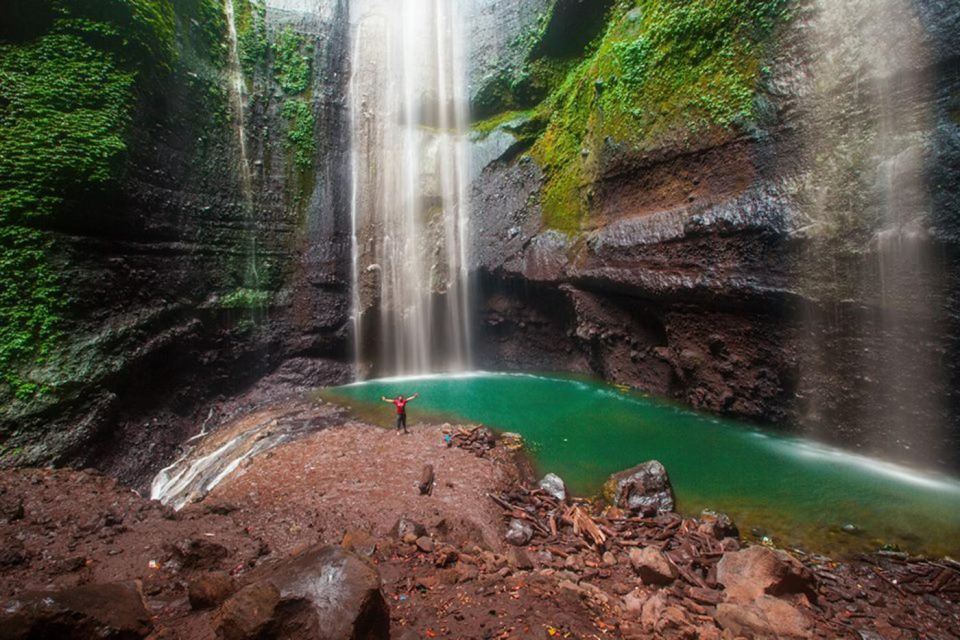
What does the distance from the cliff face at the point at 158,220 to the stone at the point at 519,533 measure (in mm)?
Answer: 8386

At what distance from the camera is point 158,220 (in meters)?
11.7

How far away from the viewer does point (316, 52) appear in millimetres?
17094

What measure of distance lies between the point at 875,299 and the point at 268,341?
623 inches

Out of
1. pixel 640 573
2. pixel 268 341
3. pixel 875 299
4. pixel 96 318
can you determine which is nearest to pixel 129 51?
pixel 96 318

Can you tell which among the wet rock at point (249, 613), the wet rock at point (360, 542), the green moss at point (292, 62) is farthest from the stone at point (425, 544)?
the green moss at point (292, 62)

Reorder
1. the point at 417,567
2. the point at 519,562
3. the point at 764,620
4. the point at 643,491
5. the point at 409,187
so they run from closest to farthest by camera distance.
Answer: the point at 764,620
the point at 417,567
the point at 519,562
the point at 643,491
the point at 409,187

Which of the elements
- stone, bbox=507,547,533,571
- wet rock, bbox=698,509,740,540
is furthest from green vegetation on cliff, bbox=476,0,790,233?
stone, bbox=507,547,533,571

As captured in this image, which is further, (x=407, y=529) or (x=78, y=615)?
(x=407, y=529)

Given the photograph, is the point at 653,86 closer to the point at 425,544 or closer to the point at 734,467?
the point at 734,467

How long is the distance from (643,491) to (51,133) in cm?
1434

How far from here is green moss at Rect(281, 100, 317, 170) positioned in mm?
16047

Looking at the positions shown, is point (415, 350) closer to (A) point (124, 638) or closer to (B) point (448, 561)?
(B) point (448, 561)

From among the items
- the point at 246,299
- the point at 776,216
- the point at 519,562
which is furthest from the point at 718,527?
the point at 246,299

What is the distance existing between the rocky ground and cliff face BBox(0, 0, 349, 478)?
113 inches
